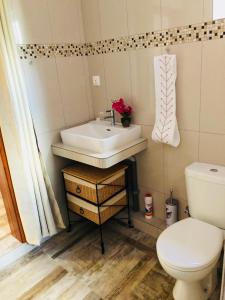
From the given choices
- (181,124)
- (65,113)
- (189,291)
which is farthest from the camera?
(65,113)

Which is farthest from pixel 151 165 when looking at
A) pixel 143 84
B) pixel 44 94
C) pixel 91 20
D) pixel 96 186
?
pixel 91 20

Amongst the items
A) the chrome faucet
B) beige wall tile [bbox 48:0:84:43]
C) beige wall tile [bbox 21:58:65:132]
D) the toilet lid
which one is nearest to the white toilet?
the toilet lid

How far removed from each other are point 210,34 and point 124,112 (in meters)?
0.86

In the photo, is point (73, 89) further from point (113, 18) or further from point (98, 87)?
point (113, 18)

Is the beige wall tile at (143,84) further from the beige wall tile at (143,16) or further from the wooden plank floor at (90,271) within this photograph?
the wooden plank floor at (90,271)

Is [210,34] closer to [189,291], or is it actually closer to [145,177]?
[145,177]

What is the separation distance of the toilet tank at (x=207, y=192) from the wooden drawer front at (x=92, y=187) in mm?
637

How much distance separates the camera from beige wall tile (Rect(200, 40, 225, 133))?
153cm

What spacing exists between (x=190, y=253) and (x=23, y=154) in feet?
4.35

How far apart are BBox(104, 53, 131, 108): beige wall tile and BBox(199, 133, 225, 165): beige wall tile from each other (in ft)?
2.41

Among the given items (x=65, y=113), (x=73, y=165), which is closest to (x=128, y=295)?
(x=73, y=165)

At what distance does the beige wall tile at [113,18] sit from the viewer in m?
1.92

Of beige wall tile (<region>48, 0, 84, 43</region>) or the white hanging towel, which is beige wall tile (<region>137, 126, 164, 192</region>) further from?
beige wall tile (<region>48, 0, 84, 43</region>)

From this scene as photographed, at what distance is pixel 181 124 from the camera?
184 cm
